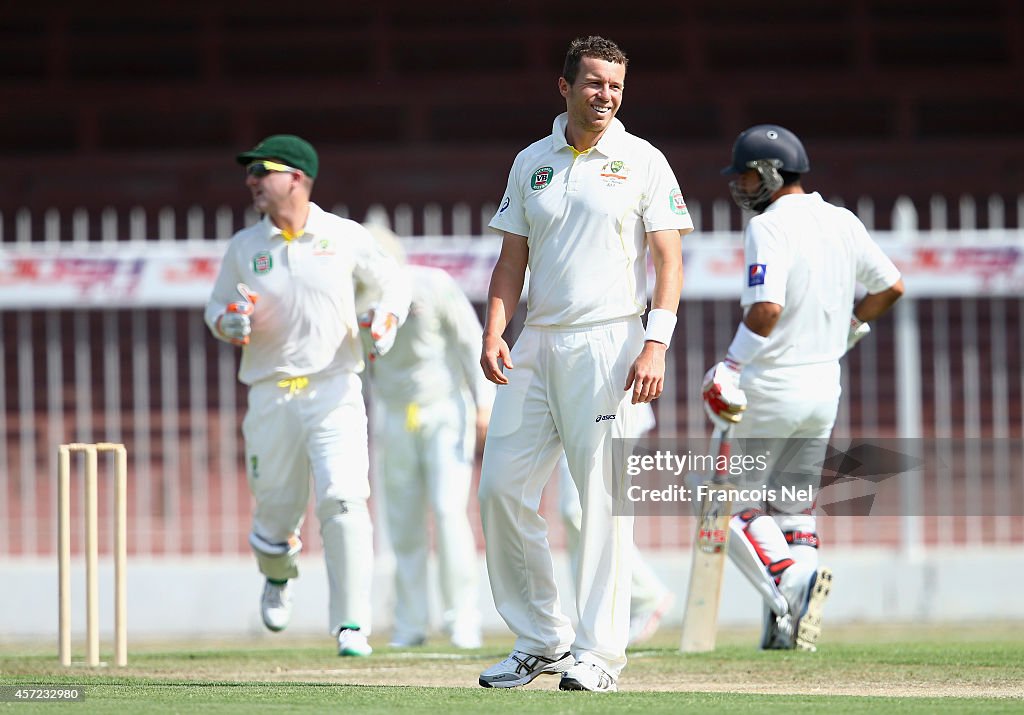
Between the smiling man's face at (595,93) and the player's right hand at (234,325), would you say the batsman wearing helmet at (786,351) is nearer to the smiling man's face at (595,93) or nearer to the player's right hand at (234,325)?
the smiling man's face at (595,93)

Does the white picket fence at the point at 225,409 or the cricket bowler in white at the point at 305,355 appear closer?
the cricket bowler in white at the point at 305,355

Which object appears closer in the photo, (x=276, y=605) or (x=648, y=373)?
(x=648, y=373)

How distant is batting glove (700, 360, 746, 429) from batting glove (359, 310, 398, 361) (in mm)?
1147

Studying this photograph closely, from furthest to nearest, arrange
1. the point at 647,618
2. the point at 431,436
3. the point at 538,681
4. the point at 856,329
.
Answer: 1. the point at 431,436
2. the point at 647,618
3. the point at 856,329
4. the point at 538,681

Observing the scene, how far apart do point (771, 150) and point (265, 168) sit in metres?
1.85

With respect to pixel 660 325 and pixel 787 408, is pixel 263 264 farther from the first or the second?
pixel 660 325

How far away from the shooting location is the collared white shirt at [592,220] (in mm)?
4957

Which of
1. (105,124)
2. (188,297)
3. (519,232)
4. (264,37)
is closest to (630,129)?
(264,37)

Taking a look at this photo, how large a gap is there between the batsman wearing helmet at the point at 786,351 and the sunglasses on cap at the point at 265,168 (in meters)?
1.61

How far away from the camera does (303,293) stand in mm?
6492

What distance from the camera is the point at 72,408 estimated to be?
11.6 m

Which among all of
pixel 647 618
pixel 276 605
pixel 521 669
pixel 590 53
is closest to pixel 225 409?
pixel 276 605

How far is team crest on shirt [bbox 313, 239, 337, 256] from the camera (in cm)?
656

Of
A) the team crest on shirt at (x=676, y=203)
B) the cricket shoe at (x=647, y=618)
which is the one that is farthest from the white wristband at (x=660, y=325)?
the cricket shoe at (x=647, y=618)
